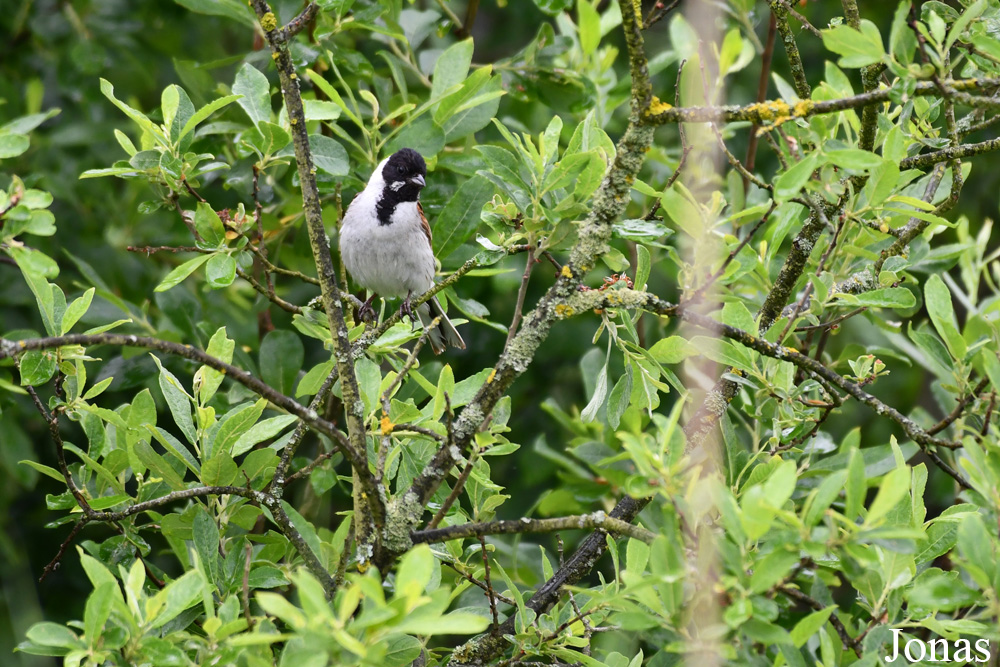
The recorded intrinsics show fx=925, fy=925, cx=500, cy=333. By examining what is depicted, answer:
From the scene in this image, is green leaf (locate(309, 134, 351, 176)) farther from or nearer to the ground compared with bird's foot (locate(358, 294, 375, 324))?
farther from the ground

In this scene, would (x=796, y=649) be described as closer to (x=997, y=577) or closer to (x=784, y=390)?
(x=997, y=577)

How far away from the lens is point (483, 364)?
4.69m

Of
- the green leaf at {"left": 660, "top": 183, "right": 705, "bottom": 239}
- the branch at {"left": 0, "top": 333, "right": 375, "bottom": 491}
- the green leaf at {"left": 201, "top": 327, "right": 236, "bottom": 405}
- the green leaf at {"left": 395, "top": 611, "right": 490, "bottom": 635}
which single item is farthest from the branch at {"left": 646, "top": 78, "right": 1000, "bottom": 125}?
the green leaf at {"left": 201, "top": 327, "right": 236, "bottom": 405}

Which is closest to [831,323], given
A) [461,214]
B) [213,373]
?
[461,214]

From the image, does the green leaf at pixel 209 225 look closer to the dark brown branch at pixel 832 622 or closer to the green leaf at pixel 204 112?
the green leaf at pixel 204 112

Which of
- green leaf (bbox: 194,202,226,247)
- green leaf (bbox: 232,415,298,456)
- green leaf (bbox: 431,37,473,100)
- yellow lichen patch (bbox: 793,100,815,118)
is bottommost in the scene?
green leaf (bbox: 232,415,298,456)

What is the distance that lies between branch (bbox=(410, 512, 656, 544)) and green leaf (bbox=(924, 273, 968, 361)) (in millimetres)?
1152

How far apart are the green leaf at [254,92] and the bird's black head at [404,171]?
54 cm

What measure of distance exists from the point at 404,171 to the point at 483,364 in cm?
128

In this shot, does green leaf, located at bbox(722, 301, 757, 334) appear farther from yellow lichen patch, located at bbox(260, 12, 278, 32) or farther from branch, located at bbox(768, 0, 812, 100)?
yellow lichen patch, located at bbox(260, 12, 278, 32)

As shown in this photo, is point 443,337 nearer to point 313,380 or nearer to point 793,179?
point 313,380

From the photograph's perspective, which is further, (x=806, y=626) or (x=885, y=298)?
(x=885, y=298)

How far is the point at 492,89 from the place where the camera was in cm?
324

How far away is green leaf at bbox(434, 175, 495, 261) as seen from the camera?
298 cm
